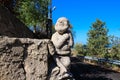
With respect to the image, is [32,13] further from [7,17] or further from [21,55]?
[21,55]

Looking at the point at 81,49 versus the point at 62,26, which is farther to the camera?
the point at 81,49

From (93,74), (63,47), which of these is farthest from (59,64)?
(93,74)

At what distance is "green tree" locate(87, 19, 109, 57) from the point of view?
32281mm

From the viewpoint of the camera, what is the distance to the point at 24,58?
22.9 feet

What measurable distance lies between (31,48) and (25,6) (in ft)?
114

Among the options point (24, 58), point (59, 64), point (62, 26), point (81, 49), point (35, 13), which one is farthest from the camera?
point (35, 13)

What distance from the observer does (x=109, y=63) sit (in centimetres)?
2597

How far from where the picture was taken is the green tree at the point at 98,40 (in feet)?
106

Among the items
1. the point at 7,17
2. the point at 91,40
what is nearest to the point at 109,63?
the point at 91,40

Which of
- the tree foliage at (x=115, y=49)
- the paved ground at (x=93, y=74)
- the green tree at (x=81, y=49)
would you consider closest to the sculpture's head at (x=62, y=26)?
the paved ground at (x=93, y=74)

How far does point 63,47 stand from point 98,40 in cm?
2734

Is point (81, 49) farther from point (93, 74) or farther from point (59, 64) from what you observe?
point (59, 64)

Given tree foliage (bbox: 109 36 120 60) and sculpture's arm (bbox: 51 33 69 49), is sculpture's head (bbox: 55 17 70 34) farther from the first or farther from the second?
tree foliage (bbox: 109 36 120 60)

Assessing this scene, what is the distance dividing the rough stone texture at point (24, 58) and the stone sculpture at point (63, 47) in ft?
0.80
